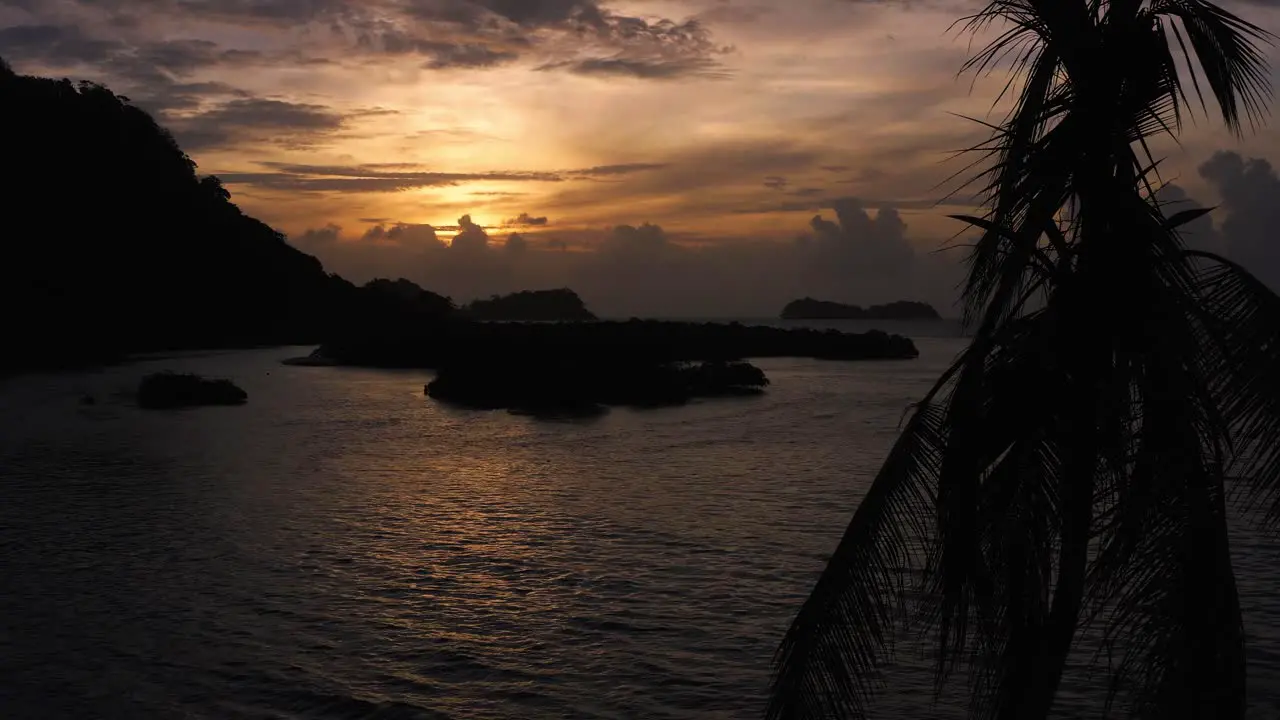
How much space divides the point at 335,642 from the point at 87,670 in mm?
3720

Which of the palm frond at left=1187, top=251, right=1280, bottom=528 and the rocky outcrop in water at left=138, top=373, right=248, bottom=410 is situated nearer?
the palm frond at left=1187, top=251, right=1280, bottom=528

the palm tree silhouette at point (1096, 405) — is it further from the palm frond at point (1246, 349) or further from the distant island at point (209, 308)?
the distant island at point (209, 308)

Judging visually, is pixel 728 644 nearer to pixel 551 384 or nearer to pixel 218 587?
pixel 218 587

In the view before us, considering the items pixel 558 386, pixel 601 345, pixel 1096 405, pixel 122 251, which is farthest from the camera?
pixel 122 251

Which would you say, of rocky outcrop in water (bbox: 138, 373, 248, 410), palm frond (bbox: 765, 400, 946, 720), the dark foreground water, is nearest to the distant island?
rocky outcrop in water (bbox: 138, 373, 248, 410)

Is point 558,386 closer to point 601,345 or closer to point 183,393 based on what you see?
point 601,345

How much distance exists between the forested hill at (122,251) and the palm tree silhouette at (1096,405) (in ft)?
370

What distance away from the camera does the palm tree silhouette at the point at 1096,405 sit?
5.13 metres

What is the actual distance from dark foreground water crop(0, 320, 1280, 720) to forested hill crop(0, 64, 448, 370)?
261 ft

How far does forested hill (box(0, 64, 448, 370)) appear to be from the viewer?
117875mm

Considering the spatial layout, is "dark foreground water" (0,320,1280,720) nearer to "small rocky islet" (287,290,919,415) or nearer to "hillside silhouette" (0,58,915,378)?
"small rocky islet" (287,290,919,415)

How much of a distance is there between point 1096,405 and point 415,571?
18944 mm

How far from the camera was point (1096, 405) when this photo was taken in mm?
5195

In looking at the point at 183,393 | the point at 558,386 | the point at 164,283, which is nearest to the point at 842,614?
the point at 558,386
